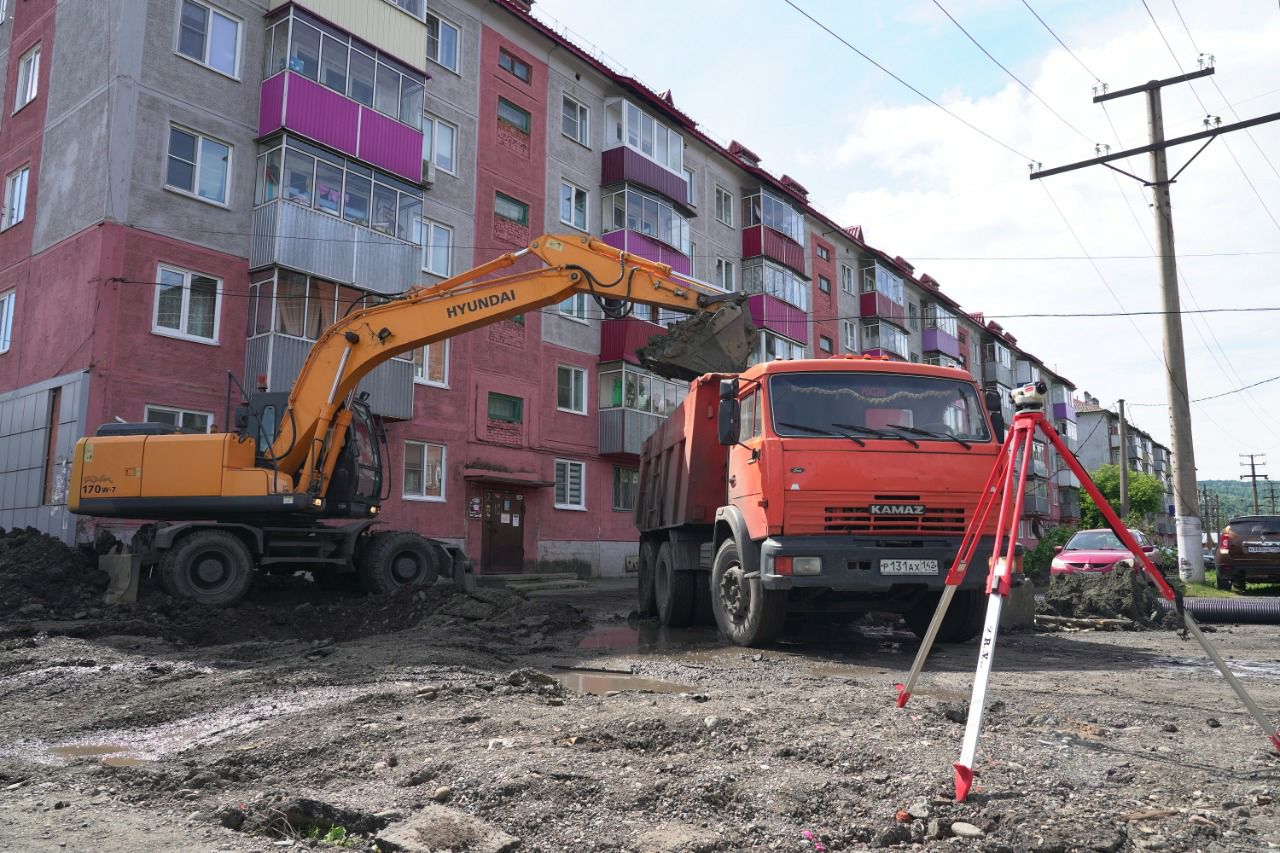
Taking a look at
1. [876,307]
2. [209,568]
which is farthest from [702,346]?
[876,307]

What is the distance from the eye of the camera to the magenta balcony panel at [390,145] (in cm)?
2075

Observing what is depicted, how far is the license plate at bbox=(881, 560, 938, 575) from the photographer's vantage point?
834 centimetres

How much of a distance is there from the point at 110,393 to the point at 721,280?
75.3 ft

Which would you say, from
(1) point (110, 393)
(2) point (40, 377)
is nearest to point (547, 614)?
(1) point (110, 393)

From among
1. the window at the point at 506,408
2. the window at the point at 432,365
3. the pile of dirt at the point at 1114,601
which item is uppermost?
the window at the point at 432,365

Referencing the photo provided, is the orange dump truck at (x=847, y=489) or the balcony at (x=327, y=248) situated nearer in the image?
the orange dump truck at (x=847, y=489)

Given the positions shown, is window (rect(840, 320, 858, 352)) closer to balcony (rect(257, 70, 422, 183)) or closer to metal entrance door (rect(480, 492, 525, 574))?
metal entrance door (rect(480, 492, 525, 574))

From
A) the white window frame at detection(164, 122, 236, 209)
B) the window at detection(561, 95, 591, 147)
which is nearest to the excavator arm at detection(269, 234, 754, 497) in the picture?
the white window frame at detection(164, 122, 236, 209)

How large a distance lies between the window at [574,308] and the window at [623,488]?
4.90 m

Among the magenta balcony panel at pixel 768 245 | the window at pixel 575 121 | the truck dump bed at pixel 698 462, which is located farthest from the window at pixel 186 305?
the magenta balcony panel at pixel 768 245

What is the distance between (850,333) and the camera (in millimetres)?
45375

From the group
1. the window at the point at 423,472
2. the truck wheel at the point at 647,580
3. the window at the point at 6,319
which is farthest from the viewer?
the window at the point at 423,472

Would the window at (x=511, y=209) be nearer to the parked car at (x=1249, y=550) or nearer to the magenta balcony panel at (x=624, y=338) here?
the magenta balcony panel at (x=624, y=338)

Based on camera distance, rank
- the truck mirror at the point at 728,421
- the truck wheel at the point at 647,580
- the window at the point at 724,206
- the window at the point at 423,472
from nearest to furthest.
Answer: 1. the truck mirror at the point at 728,421
2. the truck wheel at the point at 647,580
3. the window at the point at 423,472
4. the window at the point at 724,206
